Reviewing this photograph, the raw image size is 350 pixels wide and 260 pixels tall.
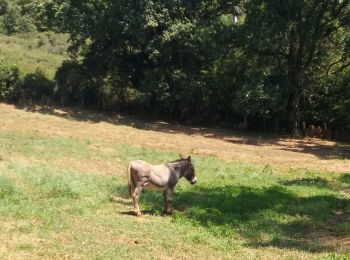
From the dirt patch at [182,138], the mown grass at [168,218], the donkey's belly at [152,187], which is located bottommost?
the mown grass at [168,218]

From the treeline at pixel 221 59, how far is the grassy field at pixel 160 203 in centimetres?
913

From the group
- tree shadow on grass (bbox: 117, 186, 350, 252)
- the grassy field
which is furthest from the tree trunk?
tree shadow on grass (bbox: 117, 186, 350, 252)

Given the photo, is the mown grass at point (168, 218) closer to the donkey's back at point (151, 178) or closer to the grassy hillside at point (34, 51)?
the donkey's back at point (151, 178)

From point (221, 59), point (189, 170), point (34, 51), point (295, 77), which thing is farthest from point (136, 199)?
point (34, 51)

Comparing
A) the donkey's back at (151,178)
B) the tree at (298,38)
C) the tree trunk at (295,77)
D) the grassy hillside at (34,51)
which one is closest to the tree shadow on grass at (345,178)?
the donkey's back at (151,178)

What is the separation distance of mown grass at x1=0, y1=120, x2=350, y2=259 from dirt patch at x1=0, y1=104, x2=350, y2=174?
553 cm

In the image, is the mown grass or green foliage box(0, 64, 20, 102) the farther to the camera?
green foliage box(0, 64, 20, 102)

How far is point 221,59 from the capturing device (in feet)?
143

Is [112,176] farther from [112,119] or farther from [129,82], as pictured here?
[129,82]

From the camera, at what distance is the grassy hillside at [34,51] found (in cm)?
5156

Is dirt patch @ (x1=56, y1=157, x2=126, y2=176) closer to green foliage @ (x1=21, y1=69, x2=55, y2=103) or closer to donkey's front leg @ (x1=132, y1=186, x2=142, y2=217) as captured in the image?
donkey's front leg @ (x1=132, y1=186, x2=142, y2=217)

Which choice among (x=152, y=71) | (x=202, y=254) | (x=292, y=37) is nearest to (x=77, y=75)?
(x=152, y=71)

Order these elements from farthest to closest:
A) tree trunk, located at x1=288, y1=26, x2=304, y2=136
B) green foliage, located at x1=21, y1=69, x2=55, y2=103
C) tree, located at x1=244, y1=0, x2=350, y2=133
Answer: green foliage, located at x1=21, y1=69, x2=55, y2=103
tree trunk, located at x1=288, y1=26, x2=304, y2=136
tree, located at x1=244, y1=0, x2=350, y2=133

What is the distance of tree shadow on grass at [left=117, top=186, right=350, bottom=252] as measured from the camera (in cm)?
1484
